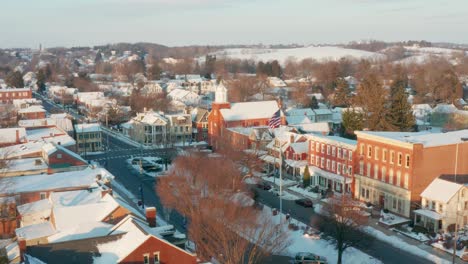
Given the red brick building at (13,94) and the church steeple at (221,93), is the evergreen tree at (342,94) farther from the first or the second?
the red brick building at (13,94)

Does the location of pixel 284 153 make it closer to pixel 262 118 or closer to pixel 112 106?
pixel 262 118

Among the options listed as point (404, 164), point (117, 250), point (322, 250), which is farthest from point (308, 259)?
point (404, 164)

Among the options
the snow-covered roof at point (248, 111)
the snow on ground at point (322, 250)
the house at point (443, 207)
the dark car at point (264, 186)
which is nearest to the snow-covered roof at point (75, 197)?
the snow on ground at point (322, 250)

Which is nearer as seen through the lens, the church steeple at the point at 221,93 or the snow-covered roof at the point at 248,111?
the snow-covered roof at the point at 248,111

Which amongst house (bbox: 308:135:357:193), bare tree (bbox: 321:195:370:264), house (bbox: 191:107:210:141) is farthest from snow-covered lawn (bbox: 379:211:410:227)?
house (bbox: 191:107:210:141)

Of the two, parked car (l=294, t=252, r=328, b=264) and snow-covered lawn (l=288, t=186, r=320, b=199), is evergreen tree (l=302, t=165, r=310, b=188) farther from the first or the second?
parked car (l=294, t=252, r=328, b=264)

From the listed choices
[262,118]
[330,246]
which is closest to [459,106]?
[262,118]

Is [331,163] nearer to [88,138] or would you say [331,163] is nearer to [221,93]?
[221,93]
